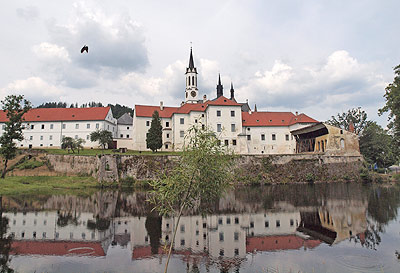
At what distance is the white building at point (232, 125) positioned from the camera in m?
47.2

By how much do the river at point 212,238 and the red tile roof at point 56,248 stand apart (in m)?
0.04

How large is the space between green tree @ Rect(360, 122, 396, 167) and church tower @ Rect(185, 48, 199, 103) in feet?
122

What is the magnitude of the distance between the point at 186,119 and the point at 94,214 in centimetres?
3356

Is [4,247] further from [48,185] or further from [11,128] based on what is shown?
[11,128]

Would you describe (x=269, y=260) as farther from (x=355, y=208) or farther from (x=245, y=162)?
(x=245, y=162)

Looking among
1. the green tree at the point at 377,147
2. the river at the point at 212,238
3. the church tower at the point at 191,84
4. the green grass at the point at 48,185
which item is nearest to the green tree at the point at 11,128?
the green grass at the point at 48,185

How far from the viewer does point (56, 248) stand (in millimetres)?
11945

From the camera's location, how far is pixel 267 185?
3731 centimetres

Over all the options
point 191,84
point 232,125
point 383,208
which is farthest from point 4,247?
point 191,84

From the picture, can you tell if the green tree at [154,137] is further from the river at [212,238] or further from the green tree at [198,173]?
the green tree at [198,173]

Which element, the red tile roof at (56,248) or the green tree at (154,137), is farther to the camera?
the green tree at (154,137)

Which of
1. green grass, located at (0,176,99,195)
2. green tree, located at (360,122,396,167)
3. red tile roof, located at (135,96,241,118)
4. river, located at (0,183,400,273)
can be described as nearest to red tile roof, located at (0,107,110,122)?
red tile roof, located at (135,96,241,118)

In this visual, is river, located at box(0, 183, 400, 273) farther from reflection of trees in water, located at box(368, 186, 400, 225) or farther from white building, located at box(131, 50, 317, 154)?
white building, located at box(131, 50, 317, 154)

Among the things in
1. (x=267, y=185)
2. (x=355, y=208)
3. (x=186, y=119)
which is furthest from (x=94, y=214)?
(x=186, y=119)
